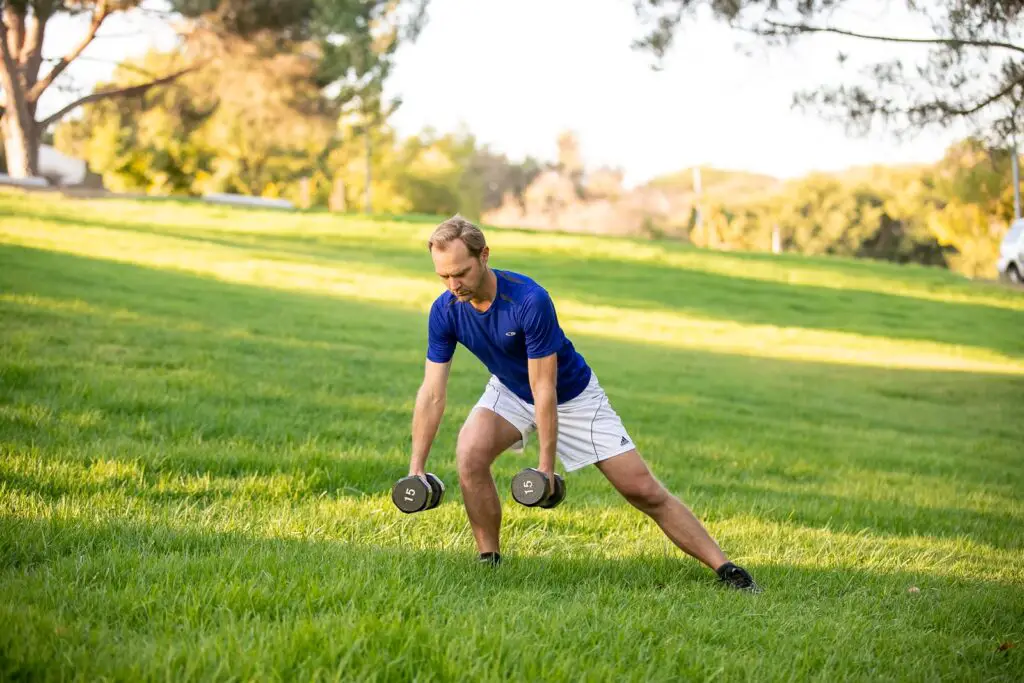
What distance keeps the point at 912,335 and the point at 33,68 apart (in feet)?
109

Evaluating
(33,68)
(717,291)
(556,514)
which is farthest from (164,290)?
(33,68)

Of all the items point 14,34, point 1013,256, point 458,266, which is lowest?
point 458,266

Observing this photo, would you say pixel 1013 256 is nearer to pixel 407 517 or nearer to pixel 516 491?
pixel 407 517

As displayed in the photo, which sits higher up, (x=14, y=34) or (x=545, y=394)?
(x=14, y=34)

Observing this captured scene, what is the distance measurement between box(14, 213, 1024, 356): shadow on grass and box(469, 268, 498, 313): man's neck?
890 inches

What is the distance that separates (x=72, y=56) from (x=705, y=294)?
25435mm

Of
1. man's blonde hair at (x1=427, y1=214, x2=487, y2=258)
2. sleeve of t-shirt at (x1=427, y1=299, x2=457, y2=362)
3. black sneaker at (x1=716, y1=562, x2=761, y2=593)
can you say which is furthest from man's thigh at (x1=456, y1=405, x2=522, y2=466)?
black sneaker at (x1=716, y1=562, x2=761, y2=593)

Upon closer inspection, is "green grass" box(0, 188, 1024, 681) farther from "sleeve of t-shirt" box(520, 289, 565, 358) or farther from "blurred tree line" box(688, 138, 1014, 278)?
"blurred tree line" box(688, 138, 1014, 278)

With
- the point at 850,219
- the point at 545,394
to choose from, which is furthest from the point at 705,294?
the point at 850,219

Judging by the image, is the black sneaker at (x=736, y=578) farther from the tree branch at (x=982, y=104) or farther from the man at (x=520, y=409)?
the tree branch at (x=982, y=104)

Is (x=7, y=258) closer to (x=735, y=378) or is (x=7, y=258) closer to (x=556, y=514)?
(x=735, y=378)

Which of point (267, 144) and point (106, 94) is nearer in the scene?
point (106, 94)

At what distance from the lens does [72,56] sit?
3934 cm

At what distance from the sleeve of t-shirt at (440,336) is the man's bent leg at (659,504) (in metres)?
1.03
